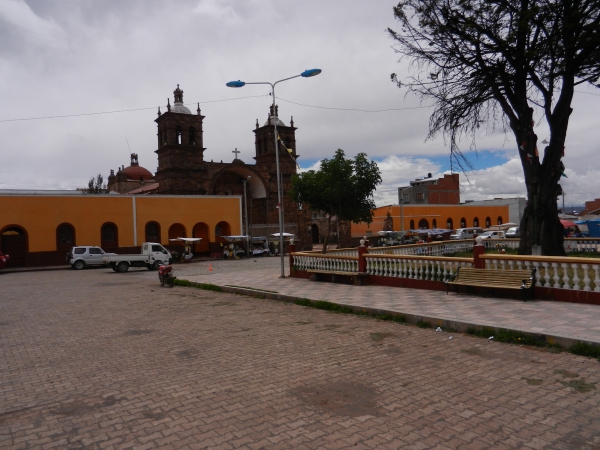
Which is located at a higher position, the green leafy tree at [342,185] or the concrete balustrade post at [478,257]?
the green leafy tree at [342,185]

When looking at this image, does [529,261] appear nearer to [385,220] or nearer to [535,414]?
[535,414]

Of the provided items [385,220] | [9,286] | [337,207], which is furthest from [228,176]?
[9,286]

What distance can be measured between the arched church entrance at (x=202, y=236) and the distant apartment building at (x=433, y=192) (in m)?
35.8

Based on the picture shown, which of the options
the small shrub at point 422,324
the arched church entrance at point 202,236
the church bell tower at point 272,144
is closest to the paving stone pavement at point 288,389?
the small shrub at point 422,324

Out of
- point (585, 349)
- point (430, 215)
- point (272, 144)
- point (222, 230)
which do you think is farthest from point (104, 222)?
point (430, 215)

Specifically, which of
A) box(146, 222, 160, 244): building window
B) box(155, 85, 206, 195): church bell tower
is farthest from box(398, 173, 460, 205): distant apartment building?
box(146, 222, 160, 244): building window

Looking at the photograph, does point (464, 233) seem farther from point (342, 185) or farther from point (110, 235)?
point (110, 235)

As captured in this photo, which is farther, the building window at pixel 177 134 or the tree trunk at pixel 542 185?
the building window at pixel 177 134

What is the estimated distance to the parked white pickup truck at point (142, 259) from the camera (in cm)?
2438

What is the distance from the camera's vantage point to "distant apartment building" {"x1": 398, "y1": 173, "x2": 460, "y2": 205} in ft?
220

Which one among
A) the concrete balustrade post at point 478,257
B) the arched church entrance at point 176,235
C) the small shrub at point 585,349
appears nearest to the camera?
the small shrub at point 585,349

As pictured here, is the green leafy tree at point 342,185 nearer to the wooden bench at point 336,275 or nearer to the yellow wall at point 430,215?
the wooden bench at point 336,275

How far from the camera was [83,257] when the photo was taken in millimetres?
27297

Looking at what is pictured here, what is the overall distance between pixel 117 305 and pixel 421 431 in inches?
382
